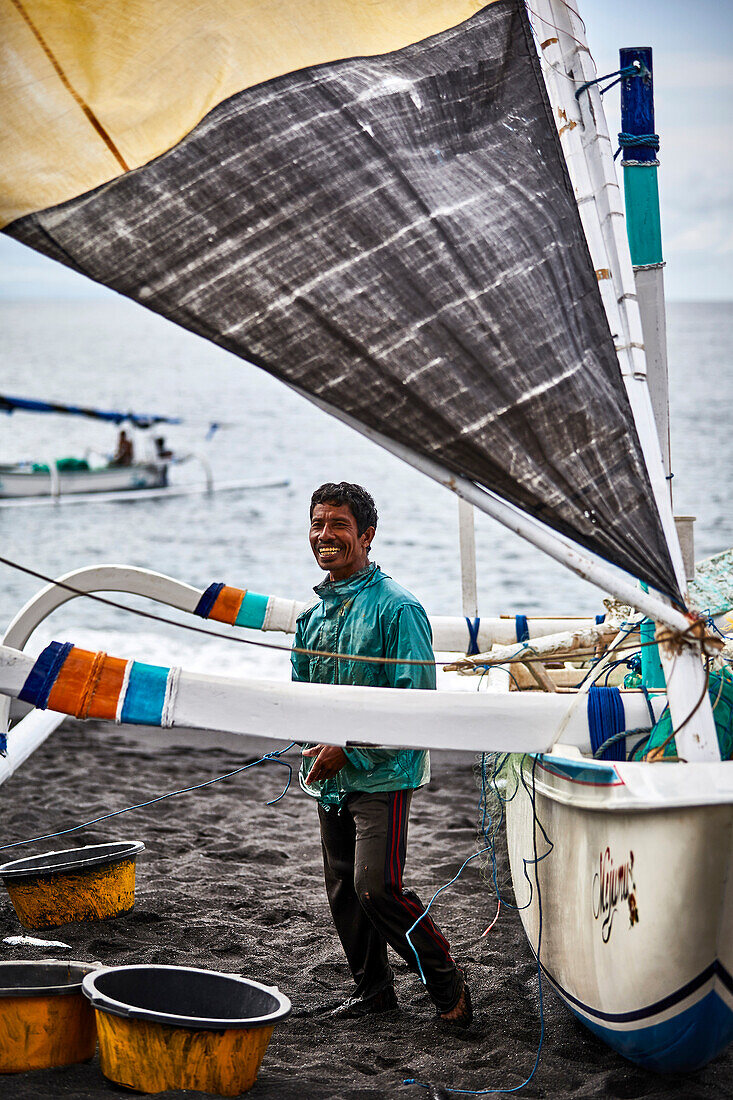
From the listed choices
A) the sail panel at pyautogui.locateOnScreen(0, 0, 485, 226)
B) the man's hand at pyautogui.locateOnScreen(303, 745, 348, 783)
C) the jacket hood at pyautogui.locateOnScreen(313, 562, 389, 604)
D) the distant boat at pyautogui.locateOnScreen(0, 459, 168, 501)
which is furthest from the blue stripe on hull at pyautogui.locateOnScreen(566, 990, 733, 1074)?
the distant boat at pyautogui.locateOnScreen(0, 459, 168, 501)

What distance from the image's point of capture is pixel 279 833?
5.61 meters

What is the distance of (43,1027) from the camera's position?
2.86 m

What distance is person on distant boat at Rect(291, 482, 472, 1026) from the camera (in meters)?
3.18

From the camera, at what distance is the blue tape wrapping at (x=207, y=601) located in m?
4.71

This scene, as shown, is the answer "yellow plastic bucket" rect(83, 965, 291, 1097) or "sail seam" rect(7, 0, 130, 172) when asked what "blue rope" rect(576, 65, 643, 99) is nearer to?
"sail seam" rect(7, 0, 130, 172)

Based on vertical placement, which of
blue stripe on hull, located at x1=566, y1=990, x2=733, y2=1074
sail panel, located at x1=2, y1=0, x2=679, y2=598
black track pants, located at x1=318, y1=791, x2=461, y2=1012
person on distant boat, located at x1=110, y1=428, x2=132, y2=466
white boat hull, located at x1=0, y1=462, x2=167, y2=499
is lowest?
blue stripe on hull, located at x1=566, y1=990, x2=733, y2=1074

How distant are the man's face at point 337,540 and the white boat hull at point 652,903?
875 millimetres

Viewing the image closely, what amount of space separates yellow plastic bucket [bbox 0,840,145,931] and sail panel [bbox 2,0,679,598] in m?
2.34

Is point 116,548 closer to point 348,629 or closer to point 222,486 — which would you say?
point 222,486

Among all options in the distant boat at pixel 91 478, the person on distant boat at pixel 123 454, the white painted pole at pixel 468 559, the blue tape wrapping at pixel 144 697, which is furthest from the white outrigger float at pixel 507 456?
the person on distant boat at pixel 123 454

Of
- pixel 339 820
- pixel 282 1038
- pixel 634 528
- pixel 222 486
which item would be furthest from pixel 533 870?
pixel 222 486

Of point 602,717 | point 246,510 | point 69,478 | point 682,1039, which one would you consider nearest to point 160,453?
point 69,478

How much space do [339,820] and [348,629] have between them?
0.66 m

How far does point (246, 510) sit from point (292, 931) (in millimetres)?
34348
